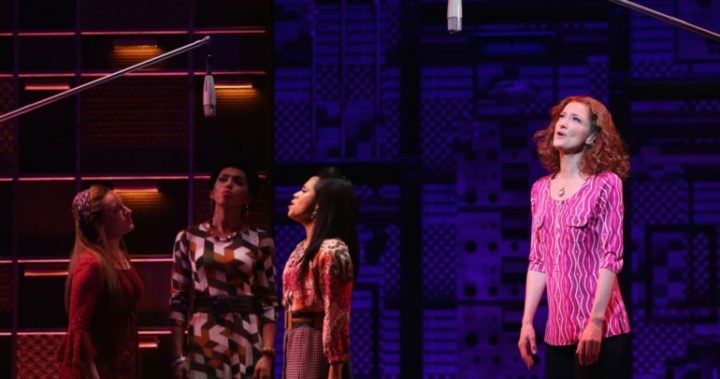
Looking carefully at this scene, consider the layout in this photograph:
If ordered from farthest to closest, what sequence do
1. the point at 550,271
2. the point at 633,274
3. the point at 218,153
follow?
the point at 218,153 → the point at 633,274 → the point at 550,271

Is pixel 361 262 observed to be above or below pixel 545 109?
below

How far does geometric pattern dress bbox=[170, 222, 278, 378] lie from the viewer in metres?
5.56

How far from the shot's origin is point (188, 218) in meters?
6.97

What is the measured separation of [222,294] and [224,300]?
31 millimetres

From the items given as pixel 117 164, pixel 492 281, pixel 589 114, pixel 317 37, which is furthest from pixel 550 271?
pixel 117 164

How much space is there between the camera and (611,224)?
174 inches

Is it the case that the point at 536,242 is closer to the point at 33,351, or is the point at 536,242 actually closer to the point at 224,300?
the point at 224,300

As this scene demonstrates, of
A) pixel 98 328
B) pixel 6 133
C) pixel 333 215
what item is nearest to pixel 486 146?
pixel 333 215

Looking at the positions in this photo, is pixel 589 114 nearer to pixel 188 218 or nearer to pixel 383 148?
pixel 383 148

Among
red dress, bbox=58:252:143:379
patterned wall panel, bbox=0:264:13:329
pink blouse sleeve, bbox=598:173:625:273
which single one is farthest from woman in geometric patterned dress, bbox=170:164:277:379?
pink blouse sleeve, bbox=598:173:625:273

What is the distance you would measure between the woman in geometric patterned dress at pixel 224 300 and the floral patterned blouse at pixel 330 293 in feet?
1.39

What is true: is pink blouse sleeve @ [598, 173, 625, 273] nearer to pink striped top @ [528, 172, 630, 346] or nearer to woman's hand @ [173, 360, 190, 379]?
pink striped top @ [528, 172, 630, 346]

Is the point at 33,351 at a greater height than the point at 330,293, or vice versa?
the point at 330,293

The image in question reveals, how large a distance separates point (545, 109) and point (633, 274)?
3.38 feet
